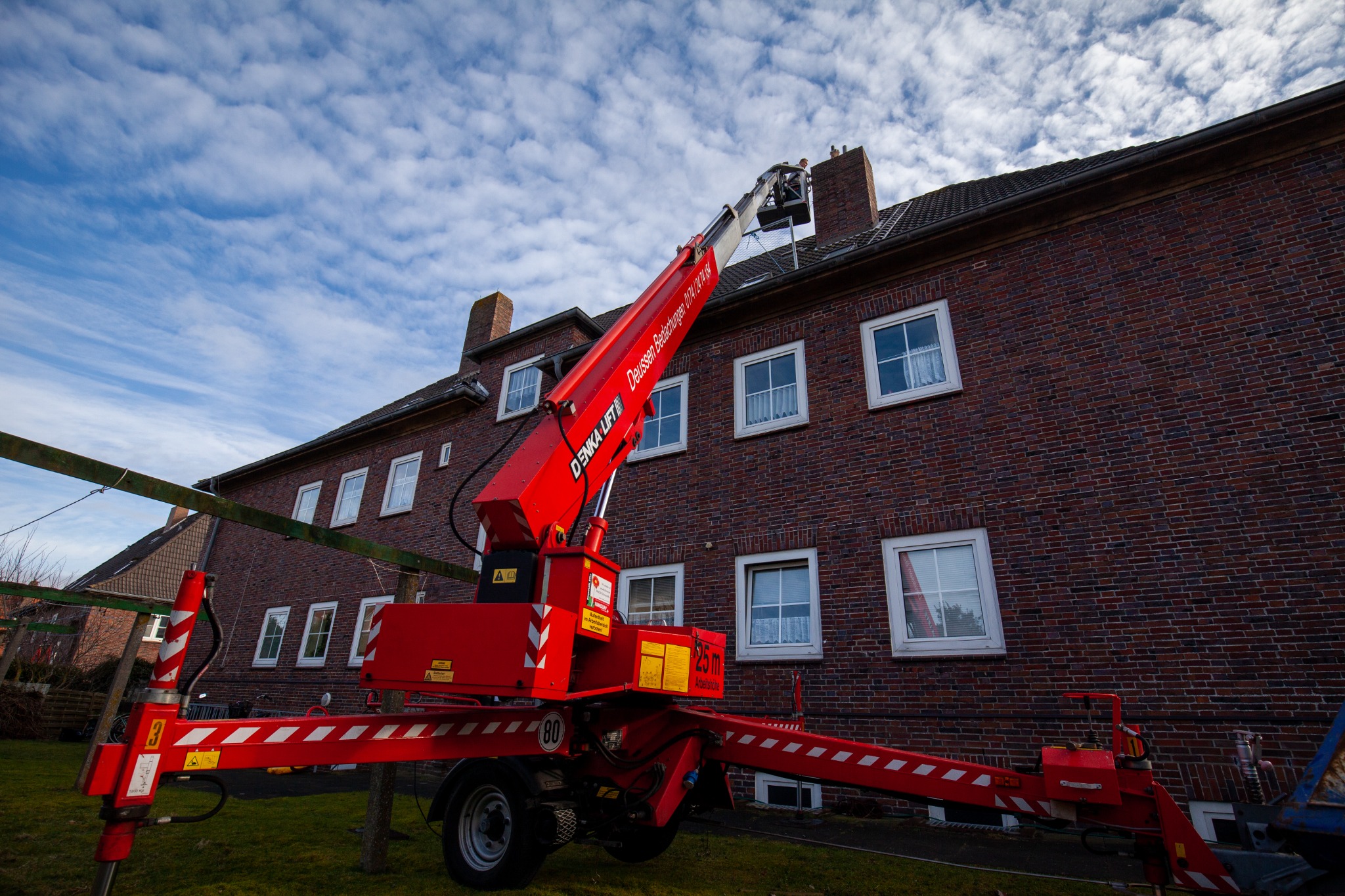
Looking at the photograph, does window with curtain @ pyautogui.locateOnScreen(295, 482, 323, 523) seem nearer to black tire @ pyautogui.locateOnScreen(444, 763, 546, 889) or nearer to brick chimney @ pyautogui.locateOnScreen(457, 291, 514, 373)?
brick chimney @ pyautogui.locateOnScreen(457, 291, 514, 373)

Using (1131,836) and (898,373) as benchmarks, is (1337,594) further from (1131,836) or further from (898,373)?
(898,373)

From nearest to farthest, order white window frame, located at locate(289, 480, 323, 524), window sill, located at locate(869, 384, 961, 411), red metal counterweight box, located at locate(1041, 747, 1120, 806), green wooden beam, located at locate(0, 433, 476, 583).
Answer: green wooden beam, located at locate(0, 433, 476, 583) → red metal counterweight box, located at locate(1041, 747, 1120, 806) → window sill, located at locate(869, 384, 961, 411) → white window frame, located at locate(289, 480, 323, 524)

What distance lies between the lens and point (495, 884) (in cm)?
456

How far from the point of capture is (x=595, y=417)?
5285mm

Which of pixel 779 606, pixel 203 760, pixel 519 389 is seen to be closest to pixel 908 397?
pixel 779 606

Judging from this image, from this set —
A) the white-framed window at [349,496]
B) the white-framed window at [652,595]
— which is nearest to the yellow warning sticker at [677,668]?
the white-framed window at [652,595]

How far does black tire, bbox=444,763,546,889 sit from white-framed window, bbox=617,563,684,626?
519cm

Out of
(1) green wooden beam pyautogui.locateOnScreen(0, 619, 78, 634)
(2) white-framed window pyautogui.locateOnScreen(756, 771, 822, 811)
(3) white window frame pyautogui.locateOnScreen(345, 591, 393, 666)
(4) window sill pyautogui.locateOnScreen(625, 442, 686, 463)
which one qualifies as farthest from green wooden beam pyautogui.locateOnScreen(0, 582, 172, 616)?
(2) white-framed window pyautogui.locateOnScreen(756, 771, 822, 811)

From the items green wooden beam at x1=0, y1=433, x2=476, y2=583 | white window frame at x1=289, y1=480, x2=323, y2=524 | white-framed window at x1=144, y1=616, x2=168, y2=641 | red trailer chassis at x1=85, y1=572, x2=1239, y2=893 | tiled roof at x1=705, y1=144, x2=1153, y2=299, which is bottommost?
red trailer chassis at x1=85, y1=572, x2=1239, y2=893

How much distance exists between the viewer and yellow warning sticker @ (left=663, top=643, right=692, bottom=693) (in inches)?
196

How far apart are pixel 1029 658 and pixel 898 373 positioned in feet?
12.9

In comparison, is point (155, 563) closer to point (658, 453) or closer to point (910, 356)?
point (658, 453)

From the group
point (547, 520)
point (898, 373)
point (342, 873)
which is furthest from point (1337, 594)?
point (342, 873)

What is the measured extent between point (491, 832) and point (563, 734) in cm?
85
